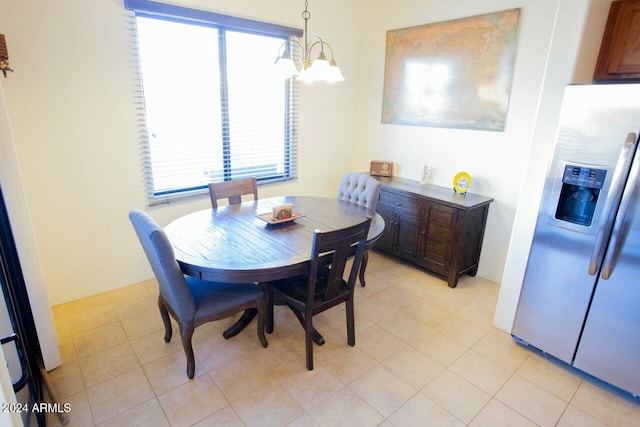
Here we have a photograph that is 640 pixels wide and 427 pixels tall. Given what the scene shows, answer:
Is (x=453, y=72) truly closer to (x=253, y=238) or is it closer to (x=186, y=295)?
(x=253, y=238)

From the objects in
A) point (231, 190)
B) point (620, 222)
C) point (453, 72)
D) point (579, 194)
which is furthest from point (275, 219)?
point (453, 72)

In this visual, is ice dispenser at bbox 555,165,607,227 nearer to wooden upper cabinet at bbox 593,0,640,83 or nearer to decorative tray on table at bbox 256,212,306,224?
wooden upper cabinet at bbox 593,0,640,83

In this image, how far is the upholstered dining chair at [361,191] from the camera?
2.85 meters

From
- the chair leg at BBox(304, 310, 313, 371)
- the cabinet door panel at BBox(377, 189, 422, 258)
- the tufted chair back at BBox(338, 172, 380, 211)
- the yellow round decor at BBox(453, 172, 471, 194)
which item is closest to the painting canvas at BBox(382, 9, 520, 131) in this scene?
the yellow round decor at BBox(453, 172, 471, 194)

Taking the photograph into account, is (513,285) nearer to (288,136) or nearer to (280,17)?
(288,136)

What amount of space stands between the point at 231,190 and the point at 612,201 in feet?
8.41

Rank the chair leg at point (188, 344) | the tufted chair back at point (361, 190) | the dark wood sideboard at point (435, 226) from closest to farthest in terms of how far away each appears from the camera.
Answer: the chair leg at point (188, 344)
the tufted chair back at point (361, 190)
the dark wood sideboard at point (435, 226)

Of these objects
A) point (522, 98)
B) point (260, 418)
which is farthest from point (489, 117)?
point (260, 418)

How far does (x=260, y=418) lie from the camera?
5.90 ft

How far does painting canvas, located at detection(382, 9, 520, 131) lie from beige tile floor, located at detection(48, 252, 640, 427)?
1.80 meters

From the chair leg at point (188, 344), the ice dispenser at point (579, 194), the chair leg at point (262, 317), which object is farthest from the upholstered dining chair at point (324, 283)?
the ice dispenser at point (579, 194)

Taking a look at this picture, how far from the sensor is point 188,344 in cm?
198

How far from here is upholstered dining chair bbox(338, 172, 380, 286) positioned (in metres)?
2.85

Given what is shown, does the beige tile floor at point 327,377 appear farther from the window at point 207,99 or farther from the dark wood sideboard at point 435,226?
the window at point 207,99
